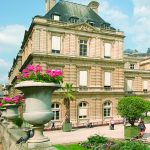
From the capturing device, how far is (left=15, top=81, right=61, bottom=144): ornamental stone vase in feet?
22.3

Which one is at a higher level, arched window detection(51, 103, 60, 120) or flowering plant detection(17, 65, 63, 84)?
flowering plant detection(17, 65, 63, 84)

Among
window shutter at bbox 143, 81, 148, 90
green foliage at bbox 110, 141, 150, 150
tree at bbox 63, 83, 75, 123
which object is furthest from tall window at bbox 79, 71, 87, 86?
green foliage at bbox 110, 141, 150, 150

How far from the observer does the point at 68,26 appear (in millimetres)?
36062

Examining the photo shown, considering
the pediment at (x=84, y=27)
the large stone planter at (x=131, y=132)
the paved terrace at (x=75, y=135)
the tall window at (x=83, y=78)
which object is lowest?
the paved terrace at (x=75, y=135)

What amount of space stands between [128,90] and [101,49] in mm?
11116

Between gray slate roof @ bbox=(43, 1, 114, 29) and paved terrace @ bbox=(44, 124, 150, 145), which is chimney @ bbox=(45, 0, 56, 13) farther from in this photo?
paved terrace @ bbox=(44, 124, 150, 145)

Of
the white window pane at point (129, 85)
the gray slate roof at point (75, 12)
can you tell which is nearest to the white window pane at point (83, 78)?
the gray slate roof at point (75, 12)

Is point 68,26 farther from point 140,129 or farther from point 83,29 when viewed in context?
point 140,129

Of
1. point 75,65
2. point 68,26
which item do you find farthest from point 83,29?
point 75,65

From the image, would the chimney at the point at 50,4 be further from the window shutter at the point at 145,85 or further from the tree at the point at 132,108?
the tree at the point at 132,108

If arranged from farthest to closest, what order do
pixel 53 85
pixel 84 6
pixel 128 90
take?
pixel 128 90 < pixel 84 6 < pixel 53 85

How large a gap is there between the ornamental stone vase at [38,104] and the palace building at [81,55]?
2686 centimetres

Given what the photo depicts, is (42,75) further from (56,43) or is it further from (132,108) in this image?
(56,43)

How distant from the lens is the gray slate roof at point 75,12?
38.6 meters
